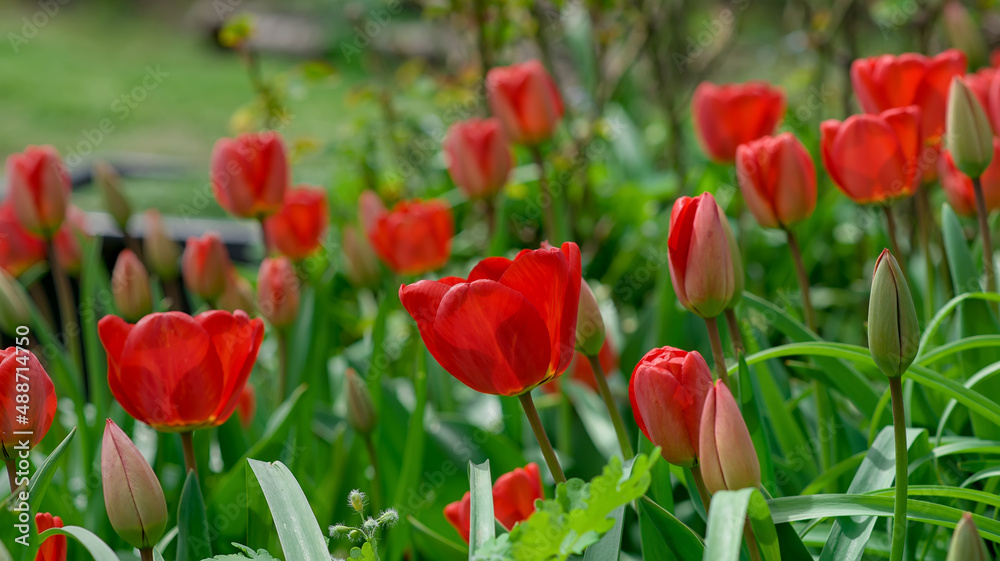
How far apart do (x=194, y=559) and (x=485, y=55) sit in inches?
62.4

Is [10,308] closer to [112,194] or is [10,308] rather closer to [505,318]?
[112,194]

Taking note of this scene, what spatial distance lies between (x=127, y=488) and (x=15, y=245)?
1.22m

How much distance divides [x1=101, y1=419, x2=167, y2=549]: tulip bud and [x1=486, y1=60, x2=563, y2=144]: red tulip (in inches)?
43.6

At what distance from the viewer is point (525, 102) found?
5.63ft

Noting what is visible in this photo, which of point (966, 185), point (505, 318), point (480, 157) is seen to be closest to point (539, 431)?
point (505, 318)

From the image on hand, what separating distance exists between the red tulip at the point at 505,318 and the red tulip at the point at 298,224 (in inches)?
39.6

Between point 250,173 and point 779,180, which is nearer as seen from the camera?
point 779,180

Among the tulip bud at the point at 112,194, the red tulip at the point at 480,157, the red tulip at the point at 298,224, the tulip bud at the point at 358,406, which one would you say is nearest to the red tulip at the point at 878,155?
the tulip bud at the point at 358,406

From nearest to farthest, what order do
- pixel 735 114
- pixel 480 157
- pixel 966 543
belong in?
pixel 966 543
pixel 735 114
pixel 480 157

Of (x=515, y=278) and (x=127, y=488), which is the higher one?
(x=515, y=278)

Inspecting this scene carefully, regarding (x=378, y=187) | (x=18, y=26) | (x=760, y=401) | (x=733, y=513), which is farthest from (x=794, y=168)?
(x=18, y=26)

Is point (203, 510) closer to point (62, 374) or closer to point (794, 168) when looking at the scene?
point (62, 374)

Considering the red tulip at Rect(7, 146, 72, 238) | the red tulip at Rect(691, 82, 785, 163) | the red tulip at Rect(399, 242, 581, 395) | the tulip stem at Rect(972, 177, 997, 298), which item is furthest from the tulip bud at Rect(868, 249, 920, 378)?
the red tulip at Rect(7, 146, 72, 238)

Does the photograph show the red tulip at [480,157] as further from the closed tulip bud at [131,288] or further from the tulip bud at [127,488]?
the tulip bud at [127,488]
